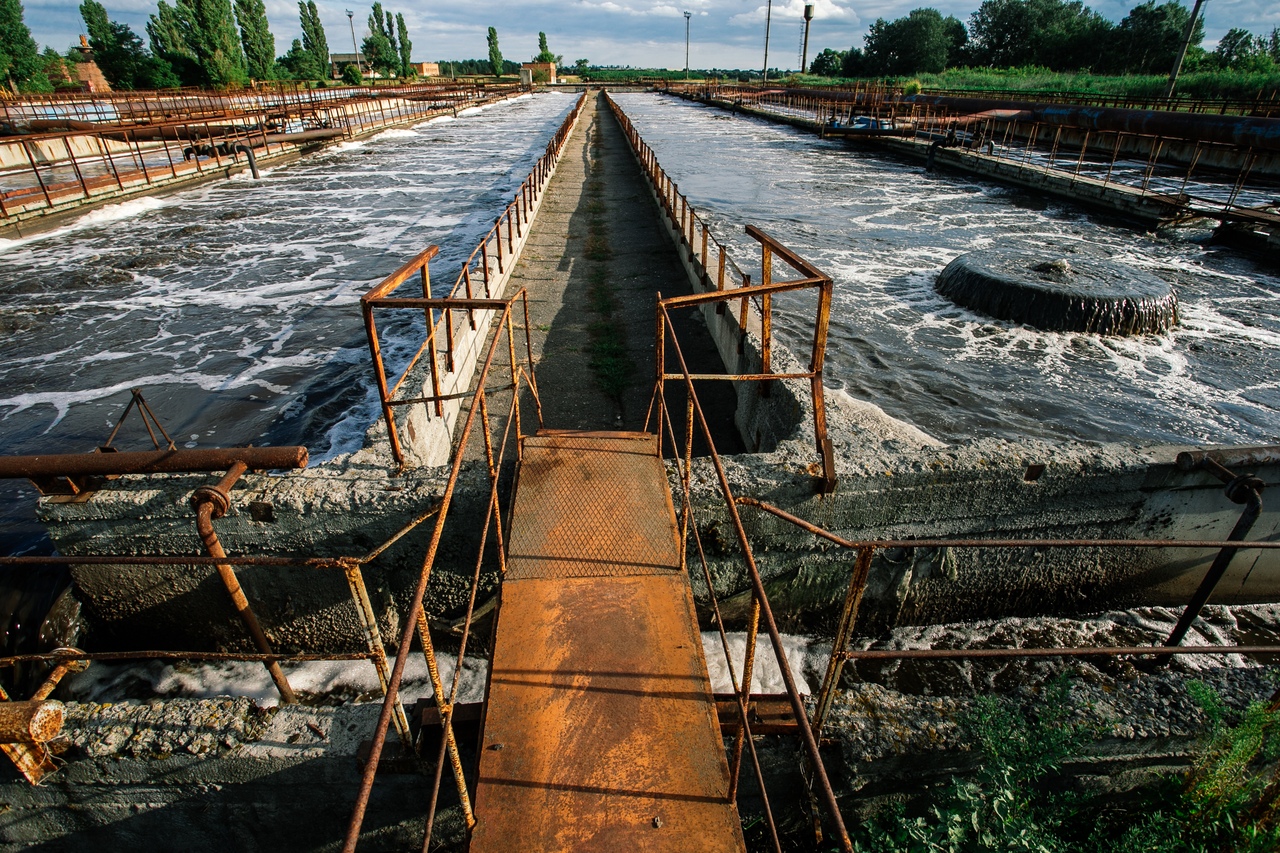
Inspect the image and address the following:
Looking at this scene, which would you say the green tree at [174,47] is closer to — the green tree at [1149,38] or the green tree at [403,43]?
the green tree at [403,43]

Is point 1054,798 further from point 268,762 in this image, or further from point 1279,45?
point 1279,45

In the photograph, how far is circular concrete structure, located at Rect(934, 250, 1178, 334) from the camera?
30.9 ft

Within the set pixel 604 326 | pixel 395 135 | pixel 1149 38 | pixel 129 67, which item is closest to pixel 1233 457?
pixel 604 326

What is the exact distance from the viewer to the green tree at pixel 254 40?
68125 millimetres

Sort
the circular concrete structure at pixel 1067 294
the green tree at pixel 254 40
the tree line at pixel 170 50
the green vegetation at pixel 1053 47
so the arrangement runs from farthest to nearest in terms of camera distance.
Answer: the green tree at pixel 254 40 → the tree line at pixel 170 50 → the green vegetation at pixel 1053 47 → the circular concrete structure at pixel 1067 294

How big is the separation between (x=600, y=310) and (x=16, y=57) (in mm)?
75629

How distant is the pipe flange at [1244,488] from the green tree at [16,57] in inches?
2859

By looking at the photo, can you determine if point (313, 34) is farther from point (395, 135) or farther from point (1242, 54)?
point (1242, 54)

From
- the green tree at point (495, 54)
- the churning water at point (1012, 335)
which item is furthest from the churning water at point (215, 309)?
the green tree at point (495, 54)

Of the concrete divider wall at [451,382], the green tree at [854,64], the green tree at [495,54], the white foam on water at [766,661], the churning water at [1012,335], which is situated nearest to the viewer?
the white foam on water at [766,661]

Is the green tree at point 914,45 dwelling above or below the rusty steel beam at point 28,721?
above

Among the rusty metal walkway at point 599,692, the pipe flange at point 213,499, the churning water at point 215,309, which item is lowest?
the churning water at point 215,309

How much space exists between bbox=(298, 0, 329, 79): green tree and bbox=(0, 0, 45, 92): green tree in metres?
30.8

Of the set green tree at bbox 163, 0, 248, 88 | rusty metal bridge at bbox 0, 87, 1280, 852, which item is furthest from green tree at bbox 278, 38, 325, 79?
rusty metal bridge at bbox 0, 87, 1280, 852
